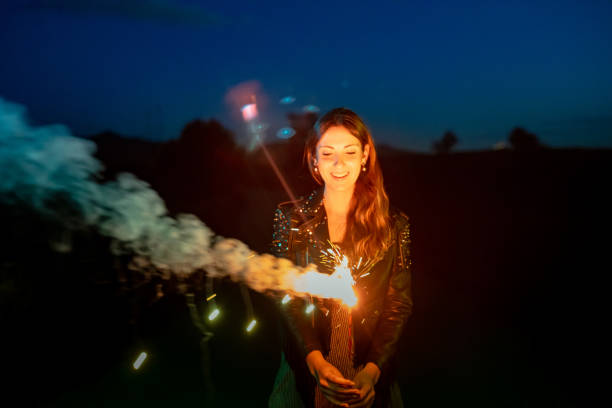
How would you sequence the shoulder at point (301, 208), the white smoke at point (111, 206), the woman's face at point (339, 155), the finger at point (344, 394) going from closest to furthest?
the finger at point (344, 394) → the white smoke at point (111, 206) → the woman's face at point (339, 155) → the shoulder at point (301, 208)

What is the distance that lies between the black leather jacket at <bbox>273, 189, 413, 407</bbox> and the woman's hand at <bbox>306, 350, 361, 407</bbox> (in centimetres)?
9

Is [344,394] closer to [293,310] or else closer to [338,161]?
[293,310]

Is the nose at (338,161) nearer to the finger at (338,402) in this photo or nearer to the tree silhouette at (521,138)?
the finger at (338,402)

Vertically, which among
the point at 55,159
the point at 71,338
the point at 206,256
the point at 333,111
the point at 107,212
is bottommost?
the point at 71,338

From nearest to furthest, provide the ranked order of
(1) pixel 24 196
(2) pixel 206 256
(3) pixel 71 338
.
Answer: (1) pixel 24 196 → (2) pixel 206 256 → (3) pixel 71 338

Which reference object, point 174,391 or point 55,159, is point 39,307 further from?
point 55,159

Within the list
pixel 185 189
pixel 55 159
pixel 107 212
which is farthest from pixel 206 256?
pixel 185 189

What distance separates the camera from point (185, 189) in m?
12.8

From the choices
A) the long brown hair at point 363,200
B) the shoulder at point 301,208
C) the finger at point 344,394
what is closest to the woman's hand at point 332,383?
the finger at point 344,394

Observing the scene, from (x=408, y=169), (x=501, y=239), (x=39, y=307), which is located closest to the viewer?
(x=39, y=307)

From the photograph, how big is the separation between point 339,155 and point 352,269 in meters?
0.73

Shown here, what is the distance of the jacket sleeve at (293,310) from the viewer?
6.26ft

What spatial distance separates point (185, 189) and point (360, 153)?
1191 cm

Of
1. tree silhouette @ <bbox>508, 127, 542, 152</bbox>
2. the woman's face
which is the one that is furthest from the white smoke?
tree silhouette @ <bbox>508, 127, 542, 152</bbox>
